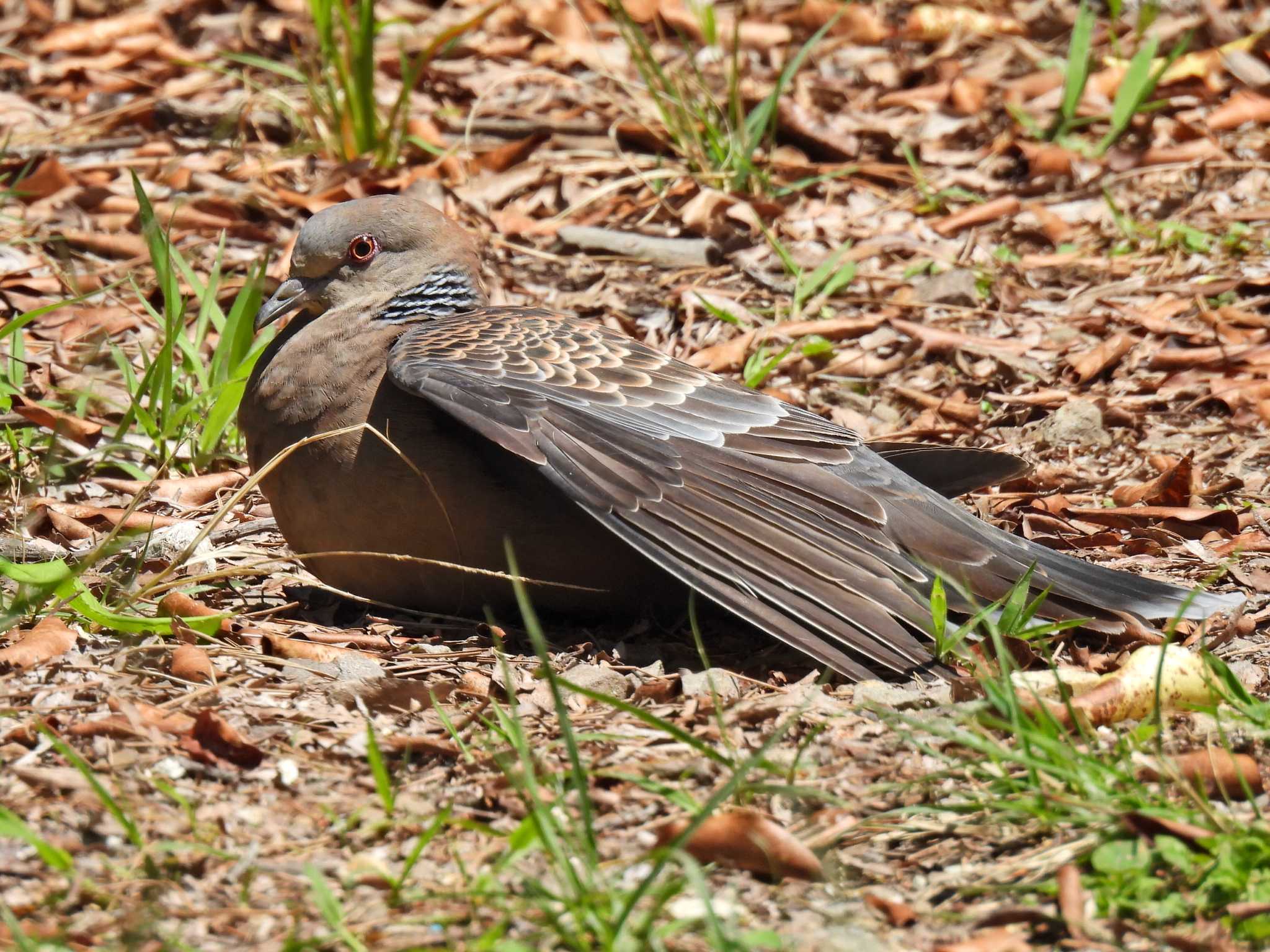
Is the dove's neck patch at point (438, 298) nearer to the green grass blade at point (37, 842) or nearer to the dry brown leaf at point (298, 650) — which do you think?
the dry brown leaf at point (298, 650)

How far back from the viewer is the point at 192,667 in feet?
11.5

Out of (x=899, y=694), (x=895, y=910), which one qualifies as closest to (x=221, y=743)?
(x=895, y=910)

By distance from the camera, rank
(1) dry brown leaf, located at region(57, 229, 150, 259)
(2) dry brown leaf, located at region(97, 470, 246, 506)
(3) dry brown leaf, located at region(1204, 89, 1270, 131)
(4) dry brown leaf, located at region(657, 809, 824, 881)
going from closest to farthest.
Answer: (4) dry brown leaf, located at region(657, 809, 824, 881) → (2) dry brown leaf, located at region(97, 470, 246, 506) → (1) dry brown leaf, located at region(57, 229, 150, 259) → (3) dry brown leaf, located at region(1204, 89, 1270, 131)

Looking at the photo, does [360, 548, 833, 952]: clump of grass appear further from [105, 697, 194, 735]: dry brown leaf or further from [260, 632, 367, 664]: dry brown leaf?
[260, 632, 367, 664]: dry brown leaf

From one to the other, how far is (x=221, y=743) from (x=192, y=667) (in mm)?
420

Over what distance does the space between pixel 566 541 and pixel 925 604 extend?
Result: 99cm

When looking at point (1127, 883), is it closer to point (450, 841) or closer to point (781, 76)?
point (450, 841)

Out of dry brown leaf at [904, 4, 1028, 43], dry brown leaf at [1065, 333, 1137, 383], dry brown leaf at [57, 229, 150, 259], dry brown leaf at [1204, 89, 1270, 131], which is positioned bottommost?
dry brown leaf at [1065, 333, 1137, 383]

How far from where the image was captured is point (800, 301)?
20.0ft

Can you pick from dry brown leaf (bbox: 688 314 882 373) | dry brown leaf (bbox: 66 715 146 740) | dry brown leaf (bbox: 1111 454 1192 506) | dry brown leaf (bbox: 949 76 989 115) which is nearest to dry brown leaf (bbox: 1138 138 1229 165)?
dry brown leaf (bbox: 949 76 989 115)

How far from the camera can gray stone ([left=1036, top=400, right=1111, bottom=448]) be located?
5.30 meters

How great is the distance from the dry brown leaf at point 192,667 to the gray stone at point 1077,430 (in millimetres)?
3148

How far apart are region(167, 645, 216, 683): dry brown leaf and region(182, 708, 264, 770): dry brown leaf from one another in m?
0.35

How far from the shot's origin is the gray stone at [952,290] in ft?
20.1
